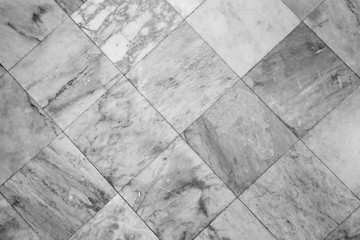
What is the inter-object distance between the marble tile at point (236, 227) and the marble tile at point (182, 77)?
84cm

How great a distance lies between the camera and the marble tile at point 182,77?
3898 millimetres

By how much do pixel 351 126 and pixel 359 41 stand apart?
2.56 ft

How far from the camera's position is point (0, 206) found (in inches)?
152

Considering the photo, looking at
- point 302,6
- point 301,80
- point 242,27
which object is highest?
point 242,27

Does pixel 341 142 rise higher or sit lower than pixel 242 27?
lower

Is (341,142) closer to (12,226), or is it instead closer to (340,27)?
(340,27)

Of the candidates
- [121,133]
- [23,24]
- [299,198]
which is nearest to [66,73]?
[23,24]

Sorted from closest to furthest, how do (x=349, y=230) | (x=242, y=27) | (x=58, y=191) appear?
1. (x=349, y=230)
2. (x=58, y=191)
3. (x=242, y=27)

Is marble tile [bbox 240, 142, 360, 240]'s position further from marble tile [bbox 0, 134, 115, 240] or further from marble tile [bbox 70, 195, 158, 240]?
marble tile [bbox 0, 134, 115, 240]

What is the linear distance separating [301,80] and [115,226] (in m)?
2.10

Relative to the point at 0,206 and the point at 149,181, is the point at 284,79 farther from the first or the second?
the point at 0,206

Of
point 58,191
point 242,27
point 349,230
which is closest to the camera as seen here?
point 349,230

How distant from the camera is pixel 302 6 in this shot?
13.1 ft

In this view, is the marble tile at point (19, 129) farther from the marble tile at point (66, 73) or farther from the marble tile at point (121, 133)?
the marble tile at point (121, 133)
